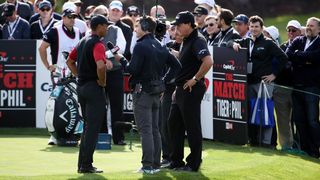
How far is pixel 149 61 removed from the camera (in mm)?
15883

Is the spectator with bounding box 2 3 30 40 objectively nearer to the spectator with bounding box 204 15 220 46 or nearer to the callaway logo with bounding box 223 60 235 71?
the spectator with bounding box 204 15 220 46

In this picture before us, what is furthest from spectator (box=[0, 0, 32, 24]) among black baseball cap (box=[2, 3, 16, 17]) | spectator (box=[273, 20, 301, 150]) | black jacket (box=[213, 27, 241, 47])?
spectator (box=[273, 20, 301, 150])

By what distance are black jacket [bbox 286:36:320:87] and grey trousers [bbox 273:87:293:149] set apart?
1.09 feet

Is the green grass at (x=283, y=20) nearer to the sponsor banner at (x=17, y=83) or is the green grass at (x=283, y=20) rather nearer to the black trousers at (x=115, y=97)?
the sponsor banner at (x=17, y=83)

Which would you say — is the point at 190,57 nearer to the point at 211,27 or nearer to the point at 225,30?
the point at 225,30

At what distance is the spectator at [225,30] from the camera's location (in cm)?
2039

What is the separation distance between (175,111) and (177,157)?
659mm

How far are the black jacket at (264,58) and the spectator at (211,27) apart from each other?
111cm

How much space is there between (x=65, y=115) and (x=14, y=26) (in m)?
3.79

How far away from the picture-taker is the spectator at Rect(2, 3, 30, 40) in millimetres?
22312

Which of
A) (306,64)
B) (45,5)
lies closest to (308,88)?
(306,64)

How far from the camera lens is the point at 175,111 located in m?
16.6

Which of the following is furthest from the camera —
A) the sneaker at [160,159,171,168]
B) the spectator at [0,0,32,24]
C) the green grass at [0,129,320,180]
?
the spectator at [0,0,32,24]

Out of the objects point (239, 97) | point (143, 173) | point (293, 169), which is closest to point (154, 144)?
point (143, 173)
